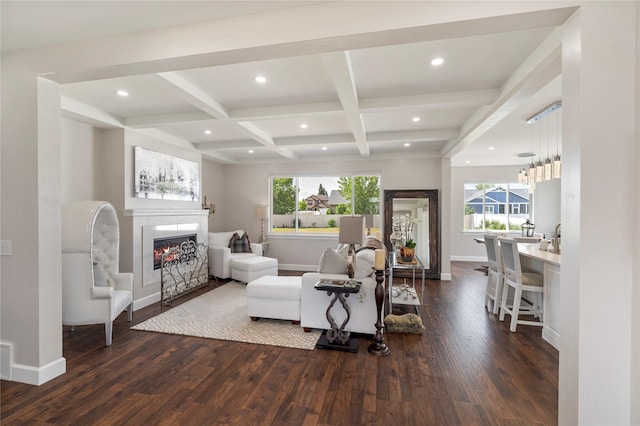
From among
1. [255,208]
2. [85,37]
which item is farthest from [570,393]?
[255,208]

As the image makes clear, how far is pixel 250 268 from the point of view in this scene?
5066 millimetres

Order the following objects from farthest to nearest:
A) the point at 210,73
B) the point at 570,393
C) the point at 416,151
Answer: the point at 416,151 → the point at 210,73 → the point at 570,393

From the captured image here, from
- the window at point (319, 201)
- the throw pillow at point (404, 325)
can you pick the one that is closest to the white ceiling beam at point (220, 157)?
the window at point (319, 201)

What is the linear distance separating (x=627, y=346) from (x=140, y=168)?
210 inches

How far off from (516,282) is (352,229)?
209 centimetres

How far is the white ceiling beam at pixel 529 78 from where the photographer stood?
80.7 inches

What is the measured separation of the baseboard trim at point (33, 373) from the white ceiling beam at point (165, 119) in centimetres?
292

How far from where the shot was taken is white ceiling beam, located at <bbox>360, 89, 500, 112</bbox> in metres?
3.00

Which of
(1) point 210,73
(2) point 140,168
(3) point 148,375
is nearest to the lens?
(3) point 148,375

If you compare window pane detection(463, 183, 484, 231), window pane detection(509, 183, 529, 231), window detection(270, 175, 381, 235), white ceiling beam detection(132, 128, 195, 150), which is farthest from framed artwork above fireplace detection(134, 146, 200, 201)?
window pane detection(509, 183, 529, 231)

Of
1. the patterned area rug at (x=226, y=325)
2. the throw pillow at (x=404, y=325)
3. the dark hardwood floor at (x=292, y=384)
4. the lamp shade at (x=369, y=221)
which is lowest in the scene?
the dark hardwood floor at (x=292, y=384)

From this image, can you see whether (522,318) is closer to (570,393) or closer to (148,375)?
(570,393)

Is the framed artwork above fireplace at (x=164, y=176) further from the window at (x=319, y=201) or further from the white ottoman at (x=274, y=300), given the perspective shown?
the white ottoman at (x=274, y=300)

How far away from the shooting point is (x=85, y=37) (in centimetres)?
209
